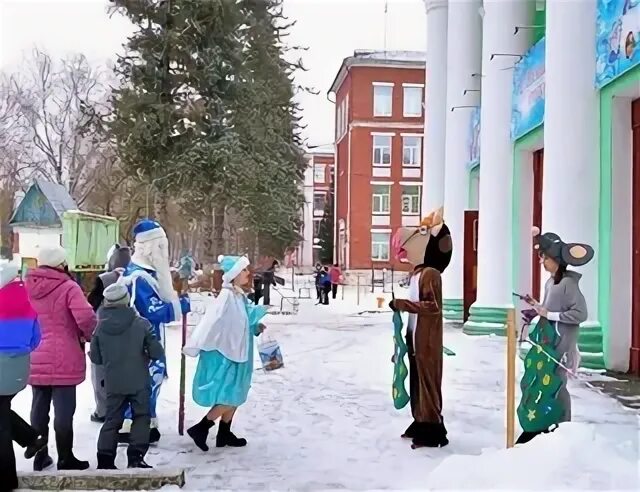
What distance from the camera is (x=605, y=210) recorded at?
1020cm

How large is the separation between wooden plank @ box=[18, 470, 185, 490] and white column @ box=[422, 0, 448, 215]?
1601 centimetres

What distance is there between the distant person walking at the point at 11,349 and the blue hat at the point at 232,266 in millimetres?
1687

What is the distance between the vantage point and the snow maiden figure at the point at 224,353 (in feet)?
20.8

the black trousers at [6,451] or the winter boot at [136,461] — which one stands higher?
the black trousers at [6,451]

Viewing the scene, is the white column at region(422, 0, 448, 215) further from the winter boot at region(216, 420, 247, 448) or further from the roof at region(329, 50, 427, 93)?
the roof at region(329, 50, 427, 93)

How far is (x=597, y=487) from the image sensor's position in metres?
5.16

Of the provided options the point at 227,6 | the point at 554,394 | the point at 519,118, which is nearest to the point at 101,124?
the point at 227,6

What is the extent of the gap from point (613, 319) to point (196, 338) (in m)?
5.99

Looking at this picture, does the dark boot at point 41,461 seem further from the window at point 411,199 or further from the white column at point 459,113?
the window at point 411,199

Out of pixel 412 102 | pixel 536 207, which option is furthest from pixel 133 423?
pixel 412 102

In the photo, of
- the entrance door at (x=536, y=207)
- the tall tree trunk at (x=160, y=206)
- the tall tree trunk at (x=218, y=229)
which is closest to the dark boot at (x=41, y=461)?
the entrance door at (x=536, y=207)

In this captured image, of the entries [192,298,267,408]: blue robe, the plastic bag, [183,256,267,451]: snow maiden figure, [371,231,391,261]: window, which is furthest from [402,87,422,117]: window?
[192,298,267,408]: blue robe

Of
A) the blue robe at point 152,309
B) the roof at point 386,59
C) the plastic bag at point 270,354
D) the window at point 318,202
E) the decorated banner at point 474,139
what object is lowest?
the plastic bag at point 270,354

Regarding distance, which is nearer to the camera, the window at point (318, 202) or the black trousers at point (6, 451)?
the black trousers at point (6, 451)
